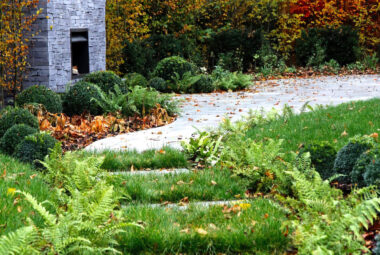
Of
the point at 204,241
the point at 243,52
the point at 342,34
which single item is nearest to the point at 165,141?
the point at 204,241

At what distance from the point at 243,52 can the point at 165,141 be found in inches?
416

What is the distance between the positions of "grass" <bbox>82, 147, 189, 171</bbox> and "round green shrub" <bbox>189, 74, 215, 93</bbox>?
295 inches

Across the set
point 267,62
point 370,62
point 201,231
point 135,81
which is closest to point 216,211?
point 201,231

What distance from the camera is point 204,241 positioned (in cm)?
360

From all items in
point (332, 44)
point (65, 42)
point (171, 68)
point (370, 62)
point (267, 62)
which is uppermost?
point (332, 44)

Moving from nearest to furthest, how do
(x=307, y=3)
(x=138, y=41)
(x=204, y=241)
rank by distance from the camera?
1. (x=204, y=241)
2. (x=138, y=41)
3. (x=307, y=3)

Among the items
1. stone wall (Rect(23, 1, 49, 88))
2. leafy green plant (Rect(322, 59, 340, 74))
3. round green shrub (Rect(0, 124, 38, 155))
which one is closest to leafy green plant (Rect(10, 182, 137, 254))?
round green shrub (Rect(0, 124, 38, 155))

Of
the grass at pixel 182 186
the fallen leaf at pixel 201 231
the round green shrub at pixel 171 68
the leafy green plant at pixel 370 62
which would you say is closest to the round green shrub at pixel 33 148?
the grass at pixel 182 186

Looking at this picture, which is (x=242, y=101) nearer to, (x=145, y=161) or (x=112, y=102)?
(x=112, y=102)

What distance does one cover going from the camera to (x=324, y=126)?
22.4 ft

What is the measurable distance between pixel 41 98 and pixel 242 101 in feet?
16.0

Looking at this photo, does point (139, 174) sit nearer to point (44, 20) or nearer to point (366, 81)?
point (44, 20)

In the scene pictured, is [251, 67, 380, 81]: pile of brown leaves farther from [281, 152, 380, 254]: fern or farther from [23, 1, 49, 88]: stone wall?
[281, 152, 380, 254]: fern

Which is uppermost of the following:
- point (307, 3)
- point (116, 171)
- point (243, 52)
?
point (307, 3)
